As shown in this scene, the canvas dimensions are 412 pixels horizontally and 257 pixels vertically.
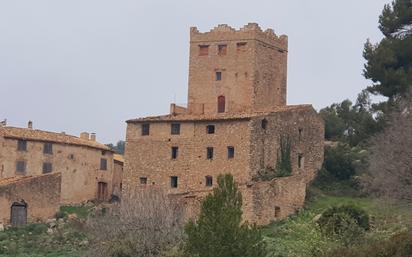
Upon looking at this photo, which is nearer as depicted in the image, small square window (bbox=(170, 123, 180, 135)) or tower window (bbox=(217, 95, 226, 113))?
small square window (bbox=(170, 123, 180, 135))

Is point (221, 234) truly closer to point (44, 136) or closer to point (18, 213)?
point (18, 213)

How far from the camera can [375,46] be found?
6338cm

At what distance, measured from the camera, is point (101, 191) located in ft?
236

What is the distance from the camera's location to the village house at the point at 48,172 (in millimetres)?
62344

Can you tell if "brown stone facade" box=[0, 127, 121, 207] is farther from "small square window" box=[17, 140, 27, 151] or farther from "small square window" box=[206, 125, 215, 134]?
"small square window" box=[206, 125, 215, 134]

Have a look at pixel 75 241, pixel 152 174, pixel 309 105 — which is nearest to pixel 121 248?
pixel 75 241

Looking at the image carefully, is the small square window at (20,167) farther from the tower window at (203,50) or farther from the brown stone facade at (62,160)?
the tower window at (203,50)

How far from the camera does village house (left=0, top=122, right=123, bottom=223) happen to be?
6234cm

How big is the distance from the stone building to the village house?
5.15m

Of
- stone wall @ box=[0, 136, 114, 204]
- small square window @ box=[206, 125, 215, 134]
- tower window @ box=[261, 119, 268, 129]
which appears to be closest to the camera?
tower window @ box=[261, 119, 268, 129]

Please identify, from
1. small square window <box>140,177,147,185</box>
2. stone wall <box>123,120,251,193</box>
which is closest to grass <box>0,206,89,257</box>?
small square window <box>140,177,147,185</box>

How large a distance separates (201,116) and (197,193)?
5739 mm

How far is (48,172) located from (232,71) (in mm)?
13874

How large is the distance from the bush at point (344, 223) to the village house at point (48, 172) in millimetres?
21095
